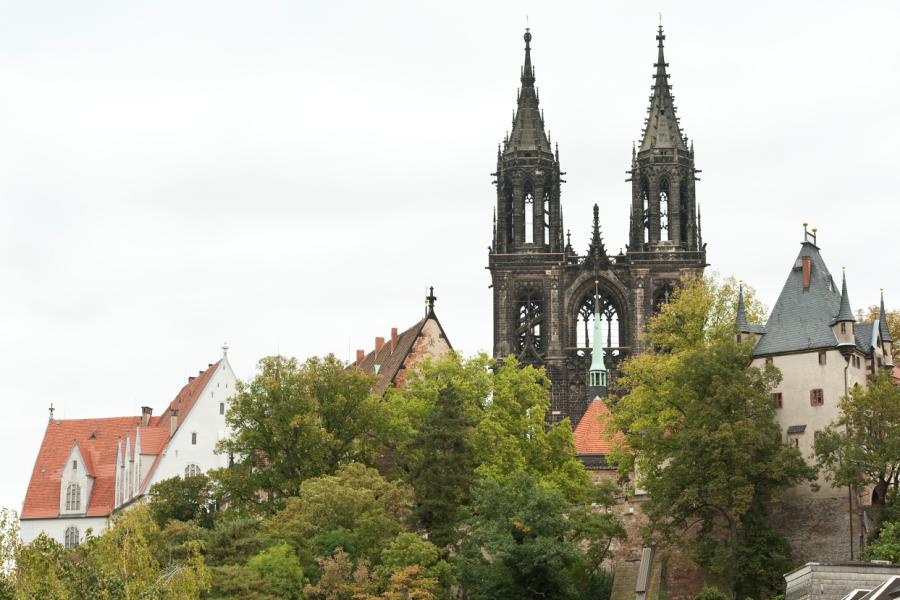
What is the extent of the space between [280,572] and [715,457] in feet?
48.4

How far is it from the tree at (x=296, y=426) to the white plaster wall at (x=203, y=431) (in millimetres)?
17927

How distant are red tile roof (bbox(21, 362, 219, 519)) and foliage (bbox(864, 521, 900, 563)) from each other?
41195 millimetres

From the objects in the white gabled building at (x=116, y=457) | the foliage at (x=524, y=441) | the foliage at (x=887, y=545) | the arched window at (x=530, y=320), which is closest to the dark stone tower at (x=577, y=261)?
the arched window at (x=530, y=320)

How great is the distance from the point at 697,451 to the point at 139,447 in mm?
40077

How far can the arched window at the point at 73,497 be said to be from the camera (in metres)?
104

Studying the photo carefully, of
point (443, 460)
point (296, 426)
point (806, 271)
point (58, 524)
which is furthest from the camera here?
point (58, 524)

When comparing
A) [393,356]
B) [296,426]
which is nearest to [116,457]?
[393,356]

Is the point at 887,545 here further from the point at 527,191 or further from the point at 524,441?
the point at 527,191

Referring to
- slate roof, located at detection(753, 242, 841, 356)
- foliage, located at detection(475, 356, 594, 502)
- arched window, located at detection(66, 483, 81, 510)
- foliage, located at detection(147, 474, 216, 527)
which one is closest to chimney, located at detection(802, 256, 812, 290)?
slate roof, located at detection(753, 242, 841, 356)

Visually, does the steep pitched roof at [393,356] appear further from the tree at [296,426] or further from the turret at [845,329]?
the turret at [845,329]

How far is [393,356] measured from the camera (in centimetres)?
9062

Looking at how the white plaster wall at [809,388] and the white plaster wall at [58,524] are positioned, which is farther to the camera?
the white plaster wall at [58,524]

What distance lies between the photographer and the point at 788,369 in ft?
236

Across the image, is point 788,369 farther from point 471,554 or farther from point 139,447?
point 139,447
